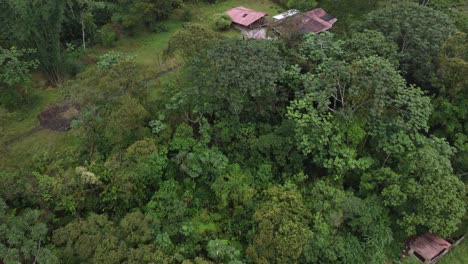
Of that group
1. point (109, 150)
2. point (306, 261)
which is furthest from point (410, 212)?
point (109, 150)

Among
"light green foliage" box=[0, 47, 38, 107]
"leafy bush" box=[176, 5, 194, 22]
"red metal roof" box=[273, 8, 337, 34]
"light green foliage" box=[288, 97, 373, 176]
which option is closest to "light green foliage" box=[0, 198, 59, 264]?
"light green foliage" box=[0, 47, 38, 107]

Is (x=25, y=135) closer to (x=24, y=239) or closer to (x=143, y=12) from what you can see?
(x=24, y=239)

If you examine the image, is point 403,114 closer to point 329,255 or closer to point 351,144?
point 351,144

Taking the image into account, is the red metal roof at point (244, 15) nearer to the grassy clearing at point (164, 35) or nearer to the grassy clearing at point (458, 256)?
the grassy clearing at point (164, 35)

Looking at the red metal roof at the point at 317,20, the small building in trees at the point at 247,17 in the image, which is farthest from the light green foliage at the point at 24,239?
the red metal roof at the point at 317,20

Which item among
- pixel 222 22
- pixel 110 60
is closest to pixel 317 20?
pixel 222 22

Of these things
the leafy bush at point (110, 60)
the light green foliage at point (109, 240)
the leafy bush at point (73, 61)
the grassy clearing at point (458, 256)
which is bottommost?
the grassy clearing at point (458, 256)
